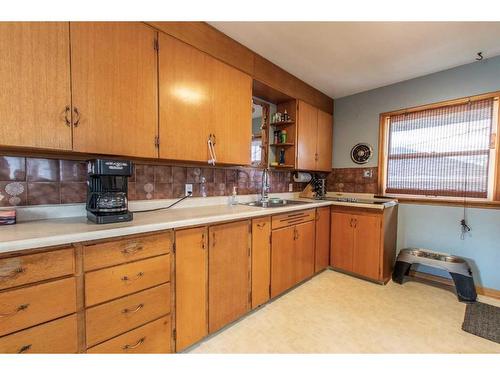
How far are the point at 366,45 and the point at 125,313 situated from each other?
2826 millimetres

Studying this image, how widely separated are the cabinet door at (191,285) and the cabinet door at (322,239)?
158cm

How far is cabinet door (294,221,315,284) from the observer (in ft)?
7.54

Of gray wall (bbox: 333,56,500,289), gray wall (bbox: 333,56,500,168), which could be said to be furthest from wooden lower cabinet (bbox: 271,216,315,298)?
gray wall (bbox: 333,56,500,168)

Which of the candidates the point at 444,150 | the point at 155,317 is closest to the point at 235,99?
the point at 155,317

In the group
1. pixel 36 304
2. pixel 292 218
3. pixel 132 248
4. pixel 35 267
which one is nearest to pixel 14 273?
pixel 35 267

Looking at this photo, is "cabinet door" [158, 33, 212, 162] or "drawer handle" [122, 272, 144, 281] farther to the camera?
"cabinet door" [158, 33, 212, 162]

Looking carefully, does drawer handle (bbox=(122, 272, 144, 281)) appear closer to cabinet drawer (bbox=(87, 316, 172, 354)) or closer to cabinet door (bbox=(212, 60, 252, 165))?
cabinet drawer (bbox=(87, 316, 172, 354))

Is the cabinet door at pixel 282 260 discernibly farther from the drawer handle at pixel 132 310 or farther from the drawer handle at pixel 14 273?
the drawer handle at pixel 14 273

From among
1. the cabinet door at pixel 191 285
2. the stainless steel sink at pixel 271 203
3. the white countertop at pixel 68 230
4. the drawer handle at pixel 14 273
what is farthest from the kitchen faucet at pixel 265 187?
the drawer handle at pixel 14 273

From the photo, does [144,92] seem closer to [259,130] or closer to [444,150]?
[259,130]

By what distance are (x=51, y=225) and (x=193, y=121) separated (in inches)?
44.1

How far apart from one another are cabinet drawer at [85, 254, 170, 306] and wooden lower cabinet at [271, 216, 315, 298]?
1058mm

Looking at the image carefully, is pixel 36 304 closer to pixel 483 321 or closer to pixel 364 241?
pixel 364 241

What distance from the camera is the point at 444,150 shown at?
2.49 meters
